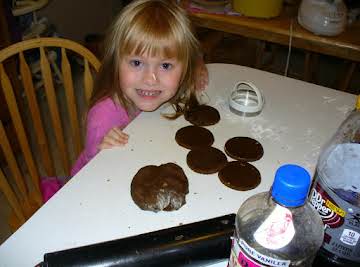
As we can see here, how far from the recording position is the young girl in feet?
3.32

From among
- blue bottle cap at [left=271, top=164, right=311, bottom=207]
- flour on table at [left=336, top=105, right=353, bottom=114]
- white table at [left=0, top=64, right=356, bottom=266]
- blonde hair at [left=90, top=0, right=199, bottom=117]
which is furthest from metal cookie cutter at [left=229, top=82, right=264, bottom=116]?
blue bottle cap at [left=271, top=164, right=311, bottom=207]

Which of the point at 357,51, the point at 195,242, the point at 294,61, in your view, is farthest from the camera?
the point at 294,61

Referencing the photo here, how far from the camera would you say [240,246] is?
19.9 inches

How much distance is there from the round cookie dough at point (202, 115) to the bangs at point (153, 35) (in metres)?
0.17

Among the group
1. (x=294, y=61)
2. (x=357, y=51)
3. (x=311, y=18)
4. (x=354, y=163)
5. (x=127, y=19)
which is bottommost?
(x=294, y=61)

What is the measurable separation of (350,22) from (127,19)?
1506mm

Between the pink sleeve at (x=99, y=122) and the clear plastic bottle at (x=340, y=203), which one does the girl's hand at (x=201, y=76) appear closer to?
the pink sleeve at (x=99, y=122)

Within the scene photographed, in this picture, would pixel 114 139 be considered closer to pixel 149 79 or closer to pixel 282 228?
pixel 149 79

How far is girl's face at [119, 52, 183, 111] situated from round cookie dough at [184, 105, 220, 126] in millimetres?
110

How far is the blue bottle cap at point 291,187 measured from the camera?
0.44 m

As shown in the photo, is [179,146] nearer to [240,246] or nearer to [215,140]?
[215,140]

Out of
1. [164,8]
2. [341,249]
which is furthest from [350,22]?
[341,249]

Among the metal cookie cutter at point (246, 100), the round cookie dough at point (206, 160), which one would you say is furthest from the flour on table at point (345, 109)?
the round cookie dough at point (206, 160)

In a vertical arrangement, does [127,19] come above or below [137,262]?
above
